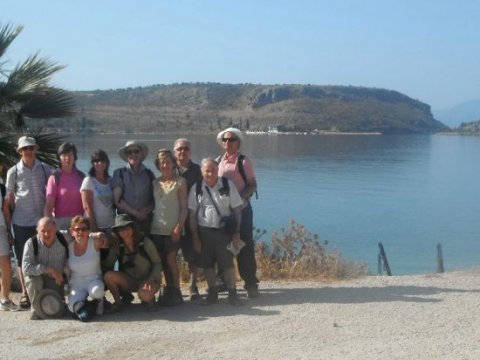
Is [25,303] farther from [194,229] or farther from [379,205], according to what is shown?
[379,205]

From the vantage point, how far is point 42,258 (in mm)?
6941

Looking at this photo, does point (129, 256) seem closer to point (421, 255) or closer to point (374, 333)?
point (374, 333)

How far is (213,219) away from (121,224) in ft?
3.08

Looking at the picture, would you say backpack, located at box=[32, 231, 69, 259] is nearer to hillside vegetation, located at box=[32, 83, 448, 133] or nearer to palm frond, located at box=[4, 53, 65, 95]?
palm frond, located at box=[4, 53, 65, 95]

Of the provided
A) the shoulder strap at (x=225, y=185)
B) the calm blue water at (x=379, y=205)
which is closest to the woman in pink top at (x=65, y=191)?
the shoulder strap at (x=225, y=185)

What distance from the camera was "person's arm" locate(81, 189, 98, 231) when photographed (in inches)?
273

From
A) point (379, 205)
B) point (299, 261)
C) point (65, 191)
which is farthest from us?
point (379, 205)

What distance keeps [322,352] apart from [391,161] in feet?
179

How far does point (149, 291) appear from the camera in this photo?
6.94 metres

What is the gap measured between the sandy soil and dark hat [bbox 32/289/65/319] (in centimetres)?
11

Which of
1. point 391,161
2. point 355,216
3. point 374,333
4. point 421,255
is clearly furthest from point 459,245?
point 391,161

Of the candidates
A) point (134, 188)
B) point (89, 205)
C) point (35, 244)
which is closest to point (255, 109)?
point (134, 188)

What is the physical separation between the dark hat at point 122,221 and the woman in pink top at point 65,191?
0.45 meters

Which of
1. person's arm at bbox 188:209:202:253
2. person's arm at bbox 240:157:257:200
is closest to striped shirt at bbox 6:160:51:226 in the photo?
person's arm at bbox 188:209:202:253
